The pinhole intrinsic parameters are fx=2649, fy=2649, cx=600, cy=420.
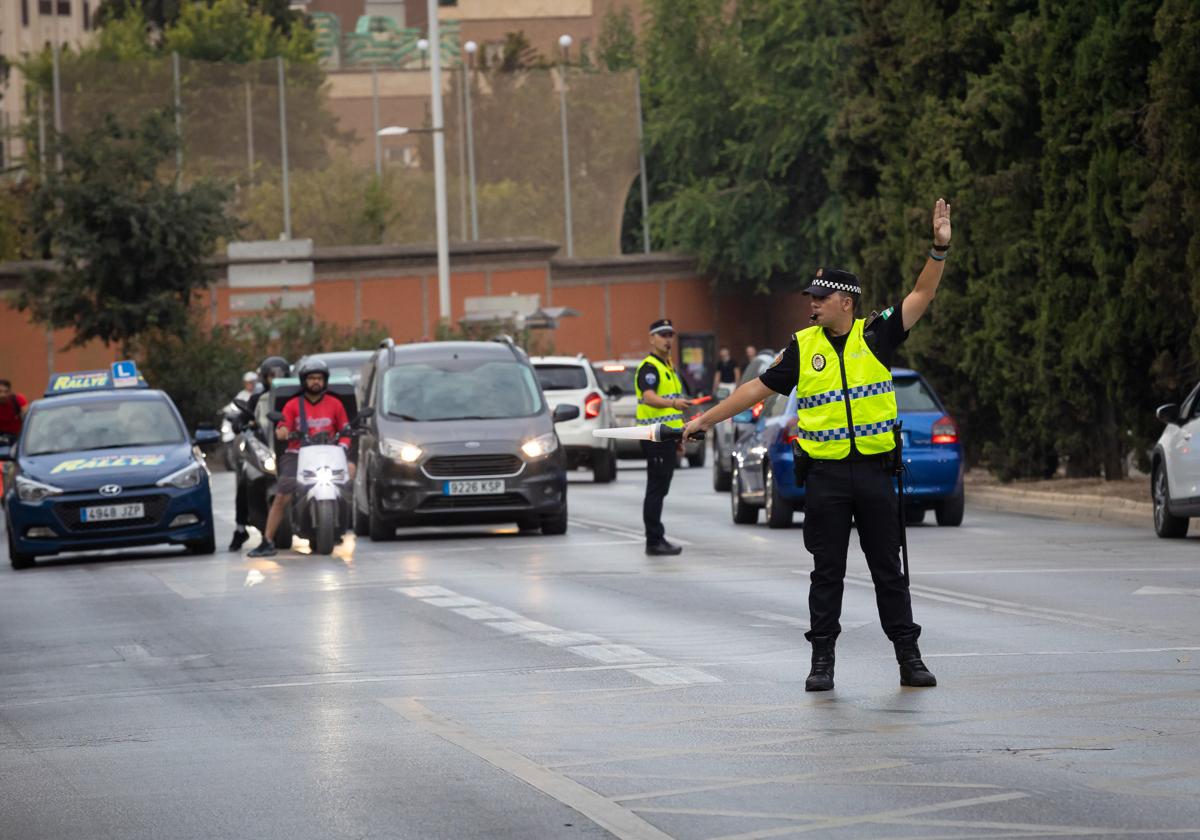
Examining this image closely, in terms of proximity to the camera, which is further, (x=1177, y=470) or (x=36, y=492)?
(x=36, y=492)

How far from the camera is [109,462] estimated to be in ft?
78.4

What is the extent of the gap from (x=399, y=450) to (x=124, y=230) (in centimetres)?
3141

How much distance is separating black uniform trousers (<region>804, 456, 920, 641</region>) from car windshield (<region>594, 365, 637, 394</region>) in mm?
35139

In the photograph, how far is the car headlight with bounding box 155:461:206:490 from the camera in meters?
23.5

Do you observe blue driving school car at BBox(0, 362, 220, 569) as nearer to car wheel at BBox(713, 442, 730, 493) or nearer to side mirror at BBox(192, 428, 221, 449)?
side mirror at BBox(192, 428, 221, 449)

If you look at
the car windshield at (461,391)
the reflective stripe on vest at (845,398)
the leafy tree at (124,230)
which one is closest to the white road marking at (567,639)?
the reflective stripe on vest at (845,398)

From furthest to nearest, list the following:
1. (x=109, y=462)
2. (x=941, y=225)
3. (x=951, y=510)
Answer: (x=951, y=510)
(x=109, y=462)
(x=941, y=225)

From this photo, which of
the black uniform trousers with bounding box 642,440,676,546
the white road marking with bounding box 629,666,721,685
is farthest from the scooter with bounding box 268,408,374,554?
the white road marking with bounding box 629,666,721,685

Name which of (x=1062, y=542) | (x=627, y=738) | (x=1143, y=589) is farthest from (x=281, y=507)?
(x=627, y=738)

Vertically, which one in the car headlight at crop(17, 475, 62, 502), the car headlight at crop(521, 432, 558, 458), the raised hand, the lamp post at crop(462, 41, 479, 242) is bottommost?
the car headlight at crop(17, 475, 62, 502)

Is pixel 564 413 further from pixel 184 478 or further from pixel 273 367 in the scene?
pixel 184 478

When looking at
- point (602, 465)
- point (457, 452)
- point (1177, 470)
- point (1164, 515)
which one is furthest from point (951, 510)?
point (602, 465)

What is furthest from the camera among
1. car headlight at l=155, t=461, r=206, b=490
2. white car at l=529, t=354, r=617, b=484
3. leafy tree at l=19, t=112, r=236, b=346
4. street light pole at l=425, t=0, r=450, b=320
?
leafy tree at l=19, t=112, r=236, b=346

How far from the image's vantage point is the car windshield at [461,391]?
2556 centimetres
